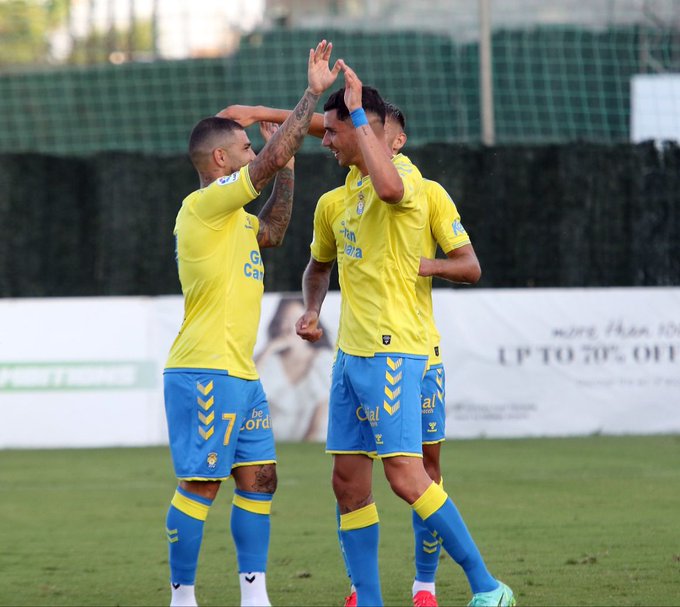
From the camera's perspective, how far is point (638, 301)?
14.1 m

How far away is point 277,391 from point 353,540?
795 centimetres

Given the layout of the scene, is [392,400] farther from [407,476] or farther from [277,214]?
[277,214]

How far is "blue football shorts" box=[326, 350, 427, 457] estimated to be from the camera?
5625 millimetres

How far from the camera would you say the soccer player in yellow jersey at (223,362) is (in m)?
5.64

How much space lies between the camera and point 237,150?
592 cm

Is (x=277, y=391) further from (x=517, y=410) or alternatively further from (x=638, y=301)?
(x=638, y=301)

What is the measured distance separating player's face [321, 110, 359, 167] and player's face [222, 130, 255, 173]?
376mm

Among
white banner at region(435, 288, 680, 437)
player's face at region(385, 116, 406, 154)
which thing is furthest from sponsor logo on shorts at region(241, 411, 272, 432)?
white banner at region(435, 288, 680, 437)

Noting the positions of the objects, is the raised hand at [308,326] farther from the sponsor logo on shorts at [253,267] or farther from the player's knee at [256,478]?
the player's knee at [256,478]

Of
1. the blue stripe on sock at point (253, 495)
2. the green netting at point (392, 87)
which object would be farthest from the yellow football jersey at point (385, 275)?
the green netting at point (392, 87)

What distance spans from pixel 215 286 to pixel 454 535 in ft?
4.71

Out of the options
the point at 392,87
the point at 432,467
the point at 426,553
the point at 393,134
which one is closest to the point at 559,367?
the point at 392,87

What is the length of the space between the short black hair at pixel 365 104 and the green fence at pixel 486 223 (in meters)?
9.65

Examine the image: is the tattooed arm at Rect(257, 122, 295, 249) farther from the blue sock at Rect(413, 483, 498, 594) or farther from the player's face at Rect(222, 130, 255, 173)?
the blue sock at Rect(413, 483, 498, 594)
